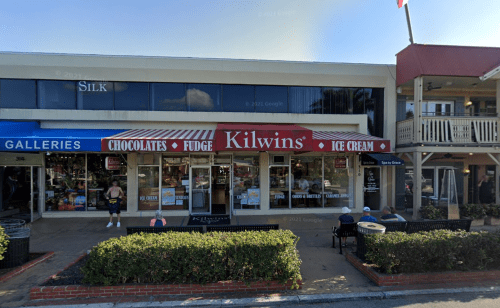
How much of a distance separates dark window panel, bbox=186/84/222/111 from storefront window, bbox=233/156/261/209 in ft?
8.23

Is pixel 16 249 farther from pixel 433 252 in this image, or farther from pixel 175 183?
pixel 433 252

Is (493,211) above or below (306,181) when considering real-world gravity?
below

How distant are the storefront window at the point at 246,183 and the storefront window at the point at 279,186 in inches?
24.2

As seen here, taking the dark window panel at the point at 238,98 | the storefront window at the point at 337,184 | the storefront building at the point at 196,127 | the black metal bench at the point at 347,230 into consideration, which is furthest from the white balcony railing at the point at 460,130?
the dark window panel at the point at 238,98

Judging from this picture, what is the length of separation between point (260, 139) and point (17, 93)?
394 inches

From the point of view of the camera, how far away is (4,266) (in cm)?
552

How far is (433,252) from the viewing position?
5.05 meters

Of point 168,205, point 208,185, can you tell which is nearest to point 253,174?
point 208,185

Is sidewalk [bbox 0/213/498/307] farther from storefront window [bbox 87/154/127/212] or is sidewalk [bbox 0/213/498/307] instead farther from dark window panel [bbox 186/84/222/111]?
dark window panel [bbox 186/84/222/111]

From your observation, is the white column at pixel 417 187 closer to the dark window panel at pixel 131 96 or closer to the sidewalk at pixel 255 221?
the sidewalk at pixel 255 221

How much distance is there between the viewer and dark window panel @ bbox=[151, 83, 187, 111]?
11047 millimetres

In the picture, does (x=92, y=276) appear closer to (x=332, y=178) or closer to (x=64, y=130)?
(x=64, y=130)

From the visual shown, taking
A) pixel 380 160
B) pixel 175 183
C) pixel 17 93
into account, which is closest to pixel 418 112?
pixel 380 160

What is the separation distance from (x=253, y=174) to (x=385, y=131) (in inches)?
251
